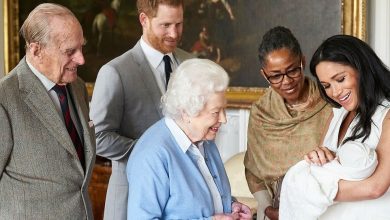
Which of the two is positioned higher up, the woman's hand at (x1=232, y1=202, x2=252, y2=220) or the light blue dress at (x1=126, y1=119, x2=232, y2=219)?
the light blue dress at (x1=126, y1=119, x2=232, y2=219)

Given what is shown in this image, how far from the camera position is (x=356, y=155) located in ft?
8.71

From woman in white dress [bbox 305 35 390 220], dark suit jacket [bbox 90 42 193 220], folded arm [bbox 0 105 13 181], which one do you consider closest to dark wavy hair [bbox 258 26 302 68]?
woman in white dress [bbox 305 35 390 220]

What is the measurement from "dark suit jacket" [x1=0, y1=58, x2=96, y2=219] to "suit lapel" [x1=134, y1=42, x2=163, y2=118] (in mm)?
873

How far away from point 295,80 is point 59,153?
1297 millimetres

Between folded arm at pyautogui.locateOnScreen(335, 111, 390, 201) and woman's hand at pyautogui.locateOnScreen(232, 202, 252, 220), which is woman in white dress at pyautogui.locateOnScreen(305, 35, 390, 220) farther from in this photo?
woman's hand at pyautogui.locateOnScreen(232, 202, 252, 220)

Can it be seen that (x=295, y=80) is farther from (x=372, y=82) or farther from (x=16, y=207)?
(x=16, y=207)

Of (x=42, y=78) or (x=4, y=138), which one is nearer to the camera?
(x=4, y=138)

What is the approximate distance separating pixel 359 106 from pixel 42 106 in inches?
55.4

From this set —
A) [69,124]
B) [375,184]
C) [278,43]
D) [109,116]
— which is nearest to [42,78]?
[69,124]

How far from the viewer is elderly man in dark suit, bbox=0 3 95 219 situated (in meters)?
2.90

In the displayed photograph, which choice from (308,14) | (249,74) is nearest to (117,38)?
(249,74)

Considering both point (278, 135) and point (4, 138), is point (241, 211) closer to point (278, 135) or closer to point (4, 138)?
point (278, 135)

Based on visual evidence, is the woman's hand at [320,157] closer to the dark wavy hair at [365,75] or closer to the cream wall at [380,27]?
the dark wavy hair at [365,75]

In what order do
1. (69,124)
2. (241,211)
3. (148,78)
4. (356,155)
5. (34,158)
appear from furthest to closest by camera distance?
1. (148,78)
2. (69,124)
3. (241,211)
4. (34,158)
5. (356,155)
